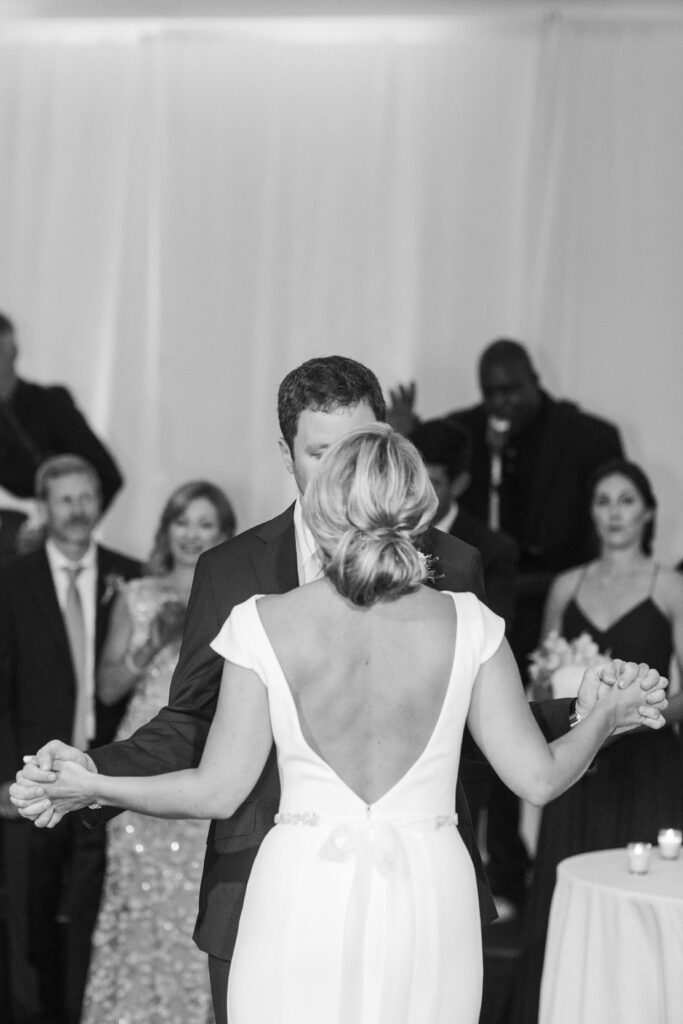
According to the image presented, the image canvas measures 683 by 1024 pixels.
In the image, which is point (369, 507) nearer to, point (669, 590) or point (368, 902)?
point (368, 902)

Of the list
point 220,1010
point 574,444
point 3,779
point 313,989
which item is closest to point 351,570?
point 313,989

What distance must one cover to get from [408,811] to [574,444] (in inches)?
196

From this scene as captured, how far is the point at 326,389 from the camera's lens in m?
2.81

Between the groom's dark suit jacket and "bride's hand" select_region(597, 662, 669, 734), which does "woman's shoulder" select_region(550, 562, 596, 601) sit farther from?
"bride's hand" select_region(597, 662, 669, 734)

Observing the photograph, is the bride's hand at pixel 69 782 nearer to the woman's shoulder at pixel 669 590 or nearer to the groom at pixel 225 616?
the groom at pixel 225 616

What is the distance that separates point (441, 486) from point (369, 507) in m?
3.48

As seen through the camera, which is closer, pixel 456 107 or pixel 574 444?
pixel 574 444

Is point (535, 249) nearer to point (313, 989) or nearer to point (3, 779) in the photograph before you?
point (3, 779)

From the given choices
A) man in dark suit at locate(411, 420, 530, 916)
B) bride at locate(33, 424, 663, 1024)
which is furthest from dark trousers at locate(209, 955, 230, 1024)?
man in dark suit at locate(411, 420, 530, 916)

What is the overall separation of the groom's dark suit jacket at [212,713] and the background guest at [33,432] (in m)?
4.67

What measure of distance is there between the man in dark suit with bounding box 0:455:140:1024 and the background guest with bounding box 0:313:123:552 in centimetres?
171

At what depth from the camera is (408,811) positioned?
7.89ft

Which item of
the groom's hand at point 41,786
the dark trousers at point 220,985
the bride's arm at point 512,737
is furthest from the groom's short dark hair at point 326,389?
the dark trousers at point 220,985

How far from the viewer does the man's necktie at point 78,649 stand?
5.58 m
